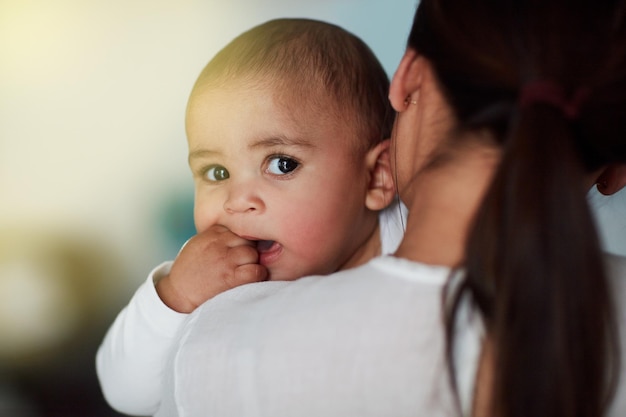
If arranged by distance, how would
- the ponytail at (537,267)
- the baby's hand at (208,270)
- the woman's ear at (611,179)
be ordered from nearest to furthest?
the ponytail at (537,267)
the woman's ear at (611,179)
the baby's hand at (208,270)

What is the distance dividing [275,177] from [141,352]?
299 millimetres

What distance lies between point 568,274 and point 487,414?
144 millimetres

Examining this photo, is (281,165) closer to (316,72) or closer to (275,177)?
(275,177)

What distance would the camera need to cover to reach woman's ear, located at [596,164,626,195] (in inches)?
32.1

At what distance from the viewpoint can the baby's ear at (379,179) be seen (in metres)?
1.03

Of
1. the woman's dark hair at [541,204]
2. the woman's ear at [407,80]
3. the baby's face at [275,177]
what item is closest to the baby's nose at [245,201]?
the baby's face at [275,177]

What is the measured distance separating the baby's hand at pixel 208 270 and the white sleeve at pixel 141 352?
25 millimetres

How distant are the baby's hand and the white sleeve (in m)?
0.03

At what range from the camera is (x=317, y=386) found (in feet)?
1.96

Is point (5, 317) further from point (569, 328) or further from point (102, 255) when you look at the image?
point (569, 328)

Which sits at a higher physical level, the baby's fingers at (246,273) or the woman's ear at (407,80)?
the woman's ear at (407,80)

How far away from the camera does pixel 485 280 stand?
0.57 meters

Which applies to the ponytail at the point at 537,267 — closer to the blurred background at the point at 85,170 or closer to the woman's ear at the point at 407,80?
the woman's ear at the point at 407,80

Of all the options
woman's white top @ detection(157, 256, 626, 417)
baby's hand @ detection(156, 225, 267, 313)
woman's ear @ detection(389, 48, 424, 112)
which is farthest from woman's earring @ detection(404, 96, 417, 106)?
baby's hand @ detection(156, 225, 267, 313)
